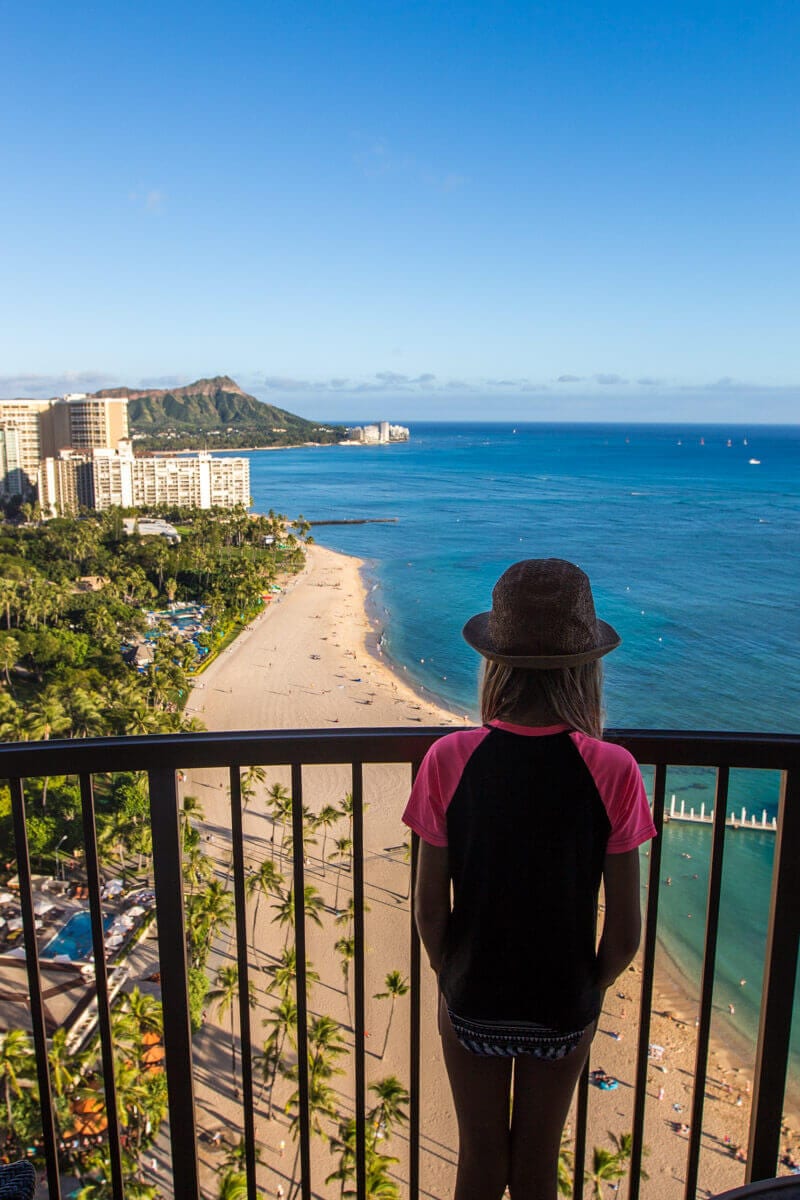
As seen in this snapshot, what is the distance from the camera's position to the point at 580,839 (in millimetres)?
1217

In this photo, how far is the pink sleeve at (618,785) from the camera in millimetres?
1209

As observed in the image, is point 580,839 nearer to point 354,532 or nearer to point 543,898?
point 543,898

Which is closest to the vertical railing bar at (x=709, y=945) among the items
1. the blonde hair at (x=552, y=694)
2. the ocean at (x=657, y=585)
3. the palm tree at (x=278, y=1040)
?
the blonde hair at (x=552, y=694)

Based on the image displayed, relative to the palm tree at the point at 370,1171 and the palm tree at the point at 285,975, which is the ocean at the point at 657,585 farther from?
the palm tree at the point at 285,975

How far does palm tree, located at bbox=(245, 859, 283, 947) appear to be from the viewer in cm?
1351

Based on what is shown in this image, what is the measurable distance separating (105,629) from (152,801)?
31.4m

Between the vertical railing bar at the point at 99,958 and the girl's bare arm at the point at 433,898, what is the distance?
1.92 feet

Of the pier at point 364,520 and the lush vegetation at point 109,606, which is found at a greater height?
the pier at point 364,520

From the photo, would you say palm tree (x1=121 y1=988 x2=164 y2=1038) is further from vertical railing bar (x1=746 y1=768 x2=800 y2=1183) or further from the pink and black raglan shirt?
the pink and black raglan shirt

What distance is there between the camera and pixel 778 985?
169 cm

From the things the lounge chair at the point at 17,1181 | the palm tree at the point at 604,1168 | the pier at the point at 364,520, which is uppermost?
the lounge chair at the point at 17,1181

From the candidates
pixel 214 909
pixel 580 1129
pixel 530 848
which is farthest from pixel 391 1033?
pixel 530 848

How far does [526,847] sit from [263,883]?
44.3ft

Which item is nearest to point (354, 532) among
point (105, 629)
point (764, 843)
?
point (105, 629)
